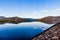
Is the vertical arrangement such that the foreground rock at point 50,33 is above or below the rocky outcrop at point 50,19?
below

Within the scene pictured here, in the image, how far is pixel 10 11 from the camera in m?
1.92

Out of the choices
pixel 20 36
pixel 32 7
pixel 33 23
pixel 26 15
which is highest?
pixel 32 7

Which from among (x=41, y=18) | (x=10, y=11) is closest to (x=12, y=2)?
(x=10, y=11)

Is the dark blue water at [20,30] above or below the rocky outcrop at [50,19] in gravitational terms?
below

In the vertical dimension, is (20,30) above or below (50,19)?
below

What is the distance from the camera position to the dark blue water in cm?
190

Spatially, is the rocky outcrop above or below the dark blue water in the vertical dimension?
above

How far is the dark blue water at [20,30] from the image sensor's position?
190 cm

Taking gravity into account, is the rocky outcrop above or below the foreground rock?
above

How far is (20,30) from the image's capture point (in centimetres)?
191

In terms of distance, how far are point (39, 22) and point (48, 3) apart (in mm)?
347

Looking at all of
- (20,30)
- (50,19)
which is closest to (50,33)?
(50,19)

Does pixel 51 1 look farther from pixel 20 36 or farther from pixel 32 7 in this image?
pixel 20 36

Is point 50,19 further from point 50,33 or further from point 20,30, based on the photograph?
point 20,30
